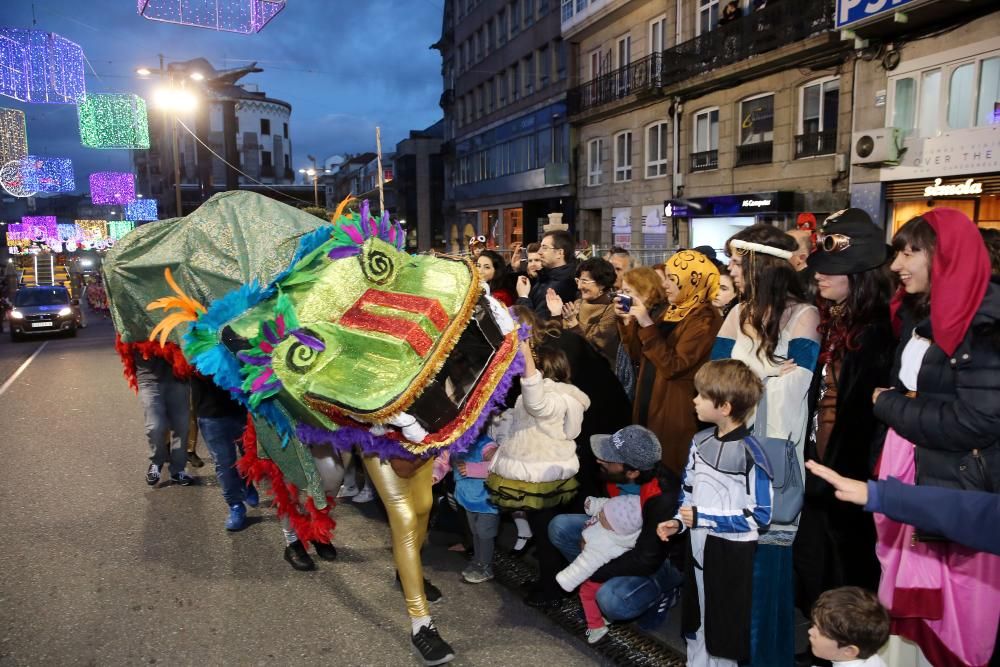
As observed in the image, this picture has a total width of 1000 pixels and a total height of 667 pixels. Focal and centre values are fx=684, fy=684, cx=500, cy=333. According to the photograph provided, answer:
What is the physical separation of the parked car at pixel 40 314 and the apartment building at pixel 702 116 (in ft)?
54.5

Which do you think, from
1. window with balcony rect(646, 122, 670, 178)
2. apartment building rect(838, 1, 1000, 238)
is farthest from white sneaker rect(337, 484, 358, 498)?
window with balcony rect(646, 122, 670, 178)

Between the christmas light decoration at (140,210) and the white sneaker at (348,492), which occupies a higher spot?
the christmas light decoration at (140,210)

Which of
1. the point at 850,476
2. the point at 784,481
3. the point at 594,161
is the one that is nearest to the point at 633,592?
the point at 784,481

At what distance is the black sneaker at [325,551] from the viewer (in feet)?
15.5

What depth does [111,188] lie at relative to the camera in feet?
107

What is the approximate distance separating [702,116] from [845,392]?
17162mm

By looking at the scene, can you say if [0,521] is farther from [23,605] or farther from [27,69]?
[27,69]

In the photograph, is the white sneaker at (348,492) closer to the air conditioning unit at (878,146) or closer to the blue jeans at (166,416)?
the blue jeans at (166,416)

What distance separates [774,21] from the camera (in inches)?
→ 610

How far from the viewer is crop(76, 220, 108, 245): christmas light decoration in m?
49.9

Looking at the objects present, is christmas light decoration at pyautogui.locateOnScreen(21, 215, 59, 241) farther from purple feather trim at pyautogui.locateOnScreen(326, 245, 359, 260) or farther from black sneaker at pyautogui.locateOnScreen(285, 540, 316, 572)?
purple feather trim at pyautogui.locateOnScreen(326, 245, 359, 260)

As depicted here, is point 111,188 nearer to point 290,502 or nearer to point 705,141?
point 705,141

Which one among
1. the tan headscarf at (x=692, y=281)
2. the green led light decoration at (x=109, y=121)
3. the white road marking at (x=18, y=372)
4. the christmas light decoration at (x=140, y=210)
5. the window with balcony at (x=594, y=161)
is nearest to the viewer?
the tan headscarf at (x=692, y=281)

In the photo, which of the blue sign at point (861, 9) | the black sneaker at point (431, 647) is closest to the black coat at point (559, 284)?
the black sneaker at point (431, 647)
